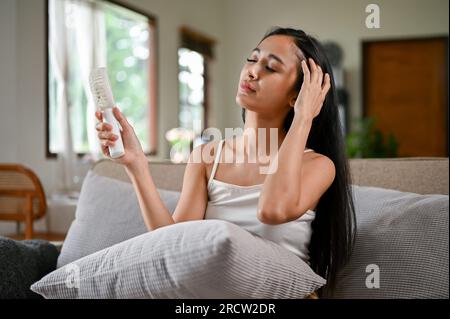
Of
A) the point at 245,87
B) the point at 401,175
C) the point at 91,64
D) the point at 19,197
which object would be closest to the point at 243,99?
the point at 245,87

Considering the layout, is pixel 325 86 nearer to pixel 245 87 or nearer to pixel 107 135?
pixel 245 87

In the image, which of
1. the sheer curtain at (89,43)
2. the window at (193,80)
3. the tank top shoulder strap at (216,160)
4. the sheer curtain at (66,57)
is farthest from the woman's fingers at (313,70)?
the window at (193,80)

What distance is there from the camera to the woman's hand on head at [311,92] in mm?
879

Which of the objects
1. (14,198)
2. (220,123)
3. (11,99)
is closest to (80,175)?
(11,99)

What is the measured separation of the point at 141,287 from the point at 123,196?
552mm

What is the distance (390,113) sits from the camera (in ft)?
20.6

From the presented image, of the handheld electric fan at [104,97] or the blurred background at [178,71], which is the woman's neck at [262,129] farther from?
the blurred background at [178,71]

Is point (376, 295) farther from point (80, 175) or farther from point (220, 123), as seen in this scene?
point (220, 123)

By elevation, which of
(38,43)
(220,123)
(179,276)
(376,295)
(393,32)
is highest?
(393,32)

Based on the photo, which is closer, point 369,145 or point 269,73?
point 269,73

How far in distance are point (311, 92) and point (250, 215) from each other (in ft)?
0.79

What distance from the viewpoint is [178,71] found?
5.50 m

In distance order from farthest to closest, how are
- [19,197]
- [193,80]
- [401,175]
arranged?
[193,80] → [19,197] → [401,175]

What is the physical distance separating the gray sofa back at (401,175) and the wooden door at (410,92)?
199 inches
